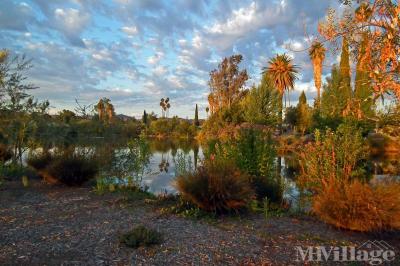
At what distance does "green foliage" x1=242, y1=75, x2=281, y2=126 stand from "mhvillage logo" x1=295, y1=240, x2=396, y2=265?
32213 millimetres

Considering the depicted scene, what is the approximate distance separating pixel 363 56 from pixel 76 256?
437 cm

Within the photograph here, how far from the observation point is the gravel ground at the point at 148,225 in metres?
4.64

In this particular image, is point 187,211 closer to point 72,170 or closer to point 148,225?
point 148,225

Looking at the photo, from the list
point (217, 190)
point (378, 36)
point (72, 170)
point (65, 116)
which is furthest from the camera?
point (65, 116)

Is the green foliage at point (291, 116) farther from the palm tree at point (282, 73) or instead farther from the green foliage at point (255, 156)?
the green foliage at point (255, 156)

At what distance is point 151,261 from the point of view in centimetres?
454

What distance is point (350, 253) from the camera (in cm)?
498

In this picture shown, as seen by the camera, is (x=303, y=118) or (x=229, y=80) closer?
(x=303, y=118)

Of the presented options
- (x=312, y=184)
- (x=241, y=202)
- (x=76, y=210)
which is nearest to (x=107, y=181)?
(x=76, y=210)

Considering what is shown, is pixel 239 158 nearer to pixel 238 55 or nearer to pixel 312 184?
pixel 312 184

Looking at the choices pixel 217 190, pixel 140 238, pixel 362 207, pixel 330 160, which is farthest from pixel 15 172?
pixel 362 207

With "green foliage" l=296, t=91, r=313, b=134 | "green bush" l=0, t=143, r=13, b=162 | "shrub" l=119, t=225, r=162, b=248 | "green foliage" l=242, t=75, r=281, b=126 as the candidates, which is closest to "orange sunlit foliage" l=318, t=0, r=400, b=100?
"shrub" l=119, t=225, r=162, b=248

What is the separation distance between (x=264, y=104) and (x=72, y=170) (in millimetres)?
30720

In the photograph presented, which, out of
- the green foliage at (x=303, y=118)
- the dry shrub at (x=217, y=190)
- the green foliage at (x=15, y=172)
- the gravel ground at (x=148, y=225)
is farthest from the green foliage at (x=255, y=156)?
the green foliage at (x=303, y=118)
